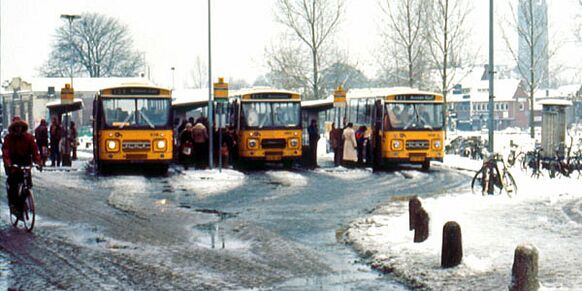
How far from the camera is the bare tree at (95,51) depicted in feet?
305

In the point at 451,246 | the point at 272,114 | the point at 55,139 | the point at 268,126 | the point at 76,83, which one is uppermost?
the point at 76,83

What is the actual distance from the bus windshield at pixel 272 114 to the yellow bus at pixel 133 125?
398cm

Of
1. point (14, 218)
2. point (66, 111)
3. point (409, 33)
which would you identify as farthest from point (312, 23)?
point (14, 218)

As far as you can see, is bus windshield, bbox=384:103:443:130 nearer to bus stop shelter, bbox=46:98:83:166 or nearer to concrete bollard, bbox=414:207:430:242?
bus stop shelter, bbox=46:98:83:166

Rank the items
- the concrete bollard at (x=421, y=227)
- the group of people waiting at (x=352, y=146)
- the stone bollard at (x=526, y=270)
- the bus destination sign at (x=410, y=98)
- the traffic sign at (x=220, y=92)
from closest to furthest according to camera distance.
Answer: the stone bollard at (x=526, y=270) < the concrete bollard at (x=421, y=227) < the traffic sign at (x=220, y=92) < the bus destination sign at (x=410, y=98) < the group of people waiting at (x=352, y=146)

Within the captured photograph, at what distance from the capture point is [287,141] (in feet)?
102

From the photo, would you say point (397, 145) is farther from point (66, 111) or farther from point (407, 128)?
point (66, 111)

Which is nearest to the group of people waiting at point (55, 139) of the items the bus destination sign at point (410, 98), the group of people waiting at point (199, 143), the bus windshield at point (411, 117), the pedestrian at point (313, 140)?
the group of people waiting at point (199, 143)

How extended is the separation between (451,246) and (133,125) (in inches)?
717

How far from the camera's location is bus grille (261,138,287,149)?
101ft

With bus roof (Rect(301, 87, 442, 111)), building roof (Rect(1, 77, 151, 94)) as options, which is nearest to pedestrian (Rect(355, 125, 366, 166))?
bus roof (Rect(301, 87, 442, 111))

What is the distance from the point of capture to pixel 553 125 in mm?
28875

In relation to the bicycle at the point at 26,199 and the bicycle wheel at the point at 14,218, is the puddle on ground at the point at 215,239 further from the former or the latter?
the bicycle wheel at the point at 14,218

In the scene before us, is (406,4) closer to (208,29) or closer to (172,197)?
(208,29)
